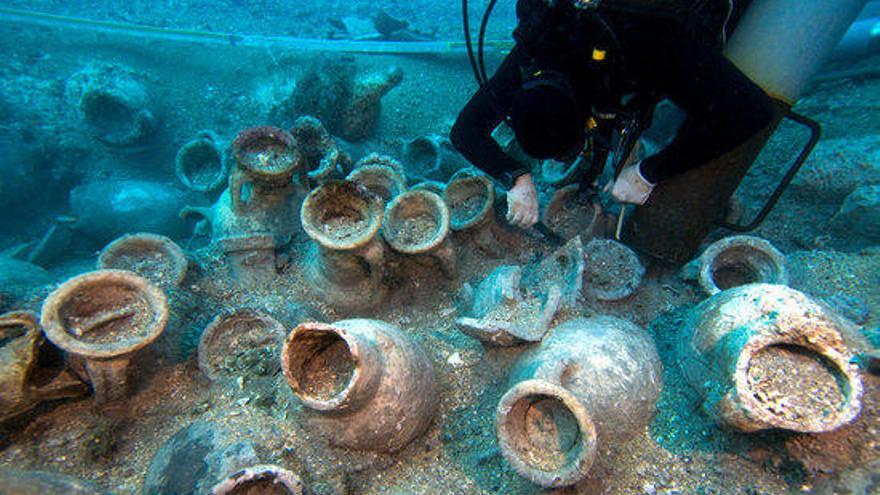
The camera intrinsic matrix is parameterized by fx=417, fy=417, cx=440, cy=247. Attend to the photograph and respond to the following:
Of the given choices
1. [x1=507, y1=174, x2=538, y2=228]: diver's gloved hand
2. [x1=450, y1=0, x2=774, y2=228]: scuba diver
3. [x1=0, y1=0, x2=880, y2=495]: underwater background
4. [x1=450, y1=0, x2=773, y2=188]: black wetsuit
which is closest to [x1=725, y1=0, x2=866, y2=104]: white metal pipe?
[x1=450, y1=0, x2=774, y2=228]: scuba diver

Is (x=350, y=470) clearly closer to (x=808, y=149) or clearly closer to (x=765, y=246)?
(x=765, y=246)

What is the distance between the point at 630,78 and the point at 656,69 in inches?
5.1

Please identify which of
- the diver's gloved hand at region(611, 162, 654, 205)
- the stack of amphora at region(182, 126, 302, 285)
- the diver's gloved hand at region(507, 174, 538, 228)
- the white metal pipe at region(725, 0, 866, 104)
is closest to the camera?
the white metal pipe at region(725, 0, 866, 104)

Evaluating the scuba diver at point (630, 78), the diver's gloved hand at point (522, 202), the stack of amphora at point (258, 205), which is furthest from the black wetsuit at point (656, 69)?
the stack of amphora at point (258, 205)

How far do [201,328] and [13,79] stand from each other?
851 centimetres

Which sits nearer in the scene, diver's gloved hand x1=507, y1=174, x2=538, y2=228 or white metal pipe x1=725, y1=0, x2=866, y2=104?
white metal pipe x1=725, y1=0, x2=866, y2=104

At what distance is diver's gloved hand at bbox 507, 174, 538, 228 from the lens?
9.81ft

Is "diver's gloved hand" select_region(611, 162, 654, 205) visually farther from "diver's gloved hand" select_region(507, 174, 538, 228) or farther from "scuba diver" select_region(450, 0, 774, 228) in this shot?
"diver's gloved hand" select_region(507, 174, 538, 228)

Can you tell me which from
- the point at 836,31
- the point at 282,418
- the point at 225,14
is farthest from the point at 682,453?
the point at 225,14

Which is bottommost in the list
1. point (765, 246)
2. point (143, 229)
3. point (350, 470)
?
point (143, 229)

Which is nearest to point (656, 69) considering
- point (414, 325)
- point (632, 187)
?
point (632, 187)

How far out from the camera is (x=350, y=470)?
7.51 feet

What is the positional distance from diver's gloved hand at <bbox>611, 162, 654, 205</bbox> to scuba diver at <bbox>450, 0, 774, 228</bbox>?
2.6 inches

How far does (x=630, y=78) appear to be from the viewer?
230 centimetres
